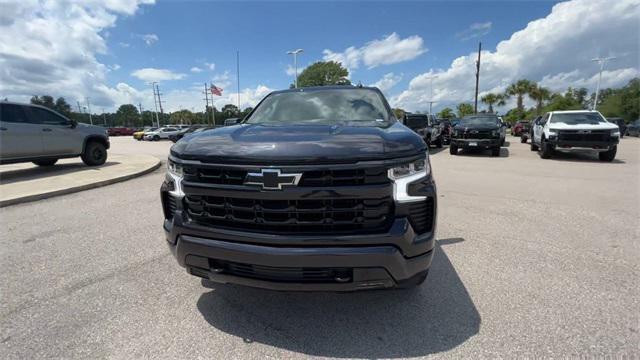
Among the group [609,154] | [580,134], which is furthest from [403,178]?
[609,154]

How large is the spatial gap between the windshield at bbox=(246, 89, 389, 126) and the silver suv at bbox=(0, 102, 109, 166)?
737 cm

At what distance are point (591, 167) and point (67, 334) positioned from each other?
12053 mm

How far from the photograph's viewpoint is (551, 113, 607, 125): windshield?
10752 millimetres

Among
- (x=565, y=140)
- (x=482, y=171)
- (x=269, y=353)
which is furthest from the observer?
(x=565, y=140)

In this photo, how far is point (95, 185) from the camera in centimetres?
696

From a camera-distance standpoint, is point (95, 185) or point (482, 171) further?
point (482, 171)

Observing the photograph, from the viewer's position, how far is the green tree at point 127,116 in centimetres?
9855

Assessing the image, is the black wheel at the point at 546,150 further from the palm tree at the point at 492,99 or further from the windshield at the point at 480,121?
the palm tree at the point at 492,99

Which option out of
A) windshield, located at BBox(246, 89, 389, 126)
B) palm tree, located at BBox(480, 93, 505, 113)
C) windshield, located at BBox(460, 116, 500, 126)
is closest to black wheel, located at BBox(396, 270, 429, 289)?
windshield, located at BBox(246, 89, 389, 126)

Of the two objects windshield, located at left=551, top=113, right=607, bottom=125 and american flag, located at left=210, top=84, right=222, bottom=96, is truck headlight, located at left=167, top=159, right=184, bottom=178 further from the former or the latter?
american flag, located at left=210, top=84, right=222, bottom=96

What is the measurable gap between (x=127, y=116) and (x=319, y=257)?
122226 millimetres

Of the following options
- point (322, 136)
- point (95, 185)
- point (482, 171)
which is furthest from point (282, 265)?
point (482, 171)

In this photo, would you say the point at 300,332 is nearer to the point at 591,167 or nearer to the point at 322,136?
the point at 322,136

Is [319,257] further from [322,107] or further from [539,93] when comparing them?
[539,93]
